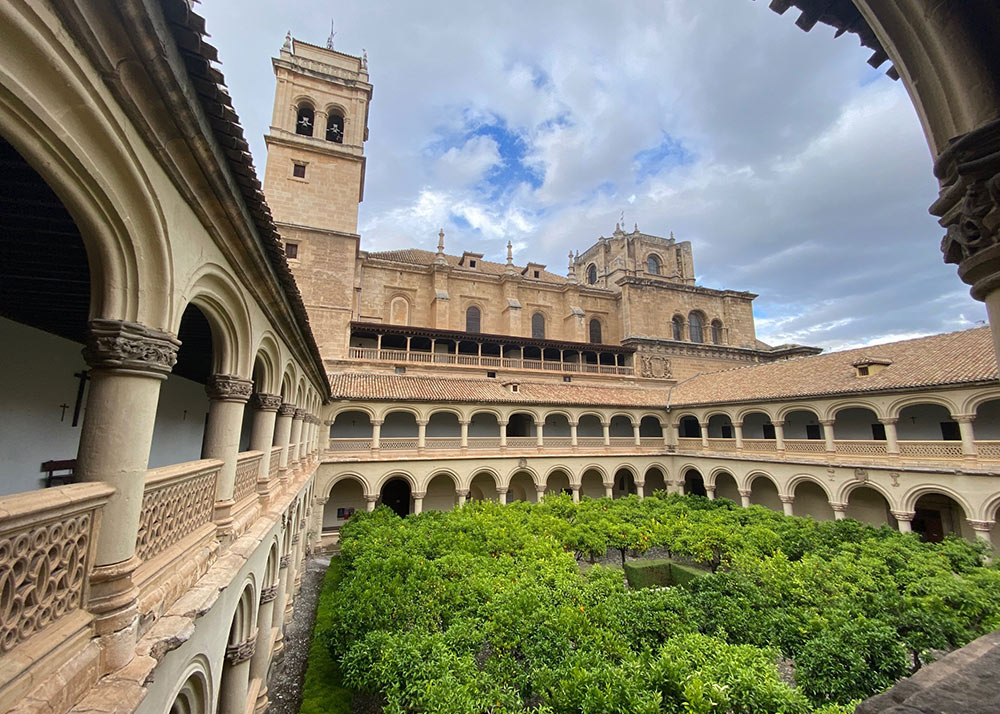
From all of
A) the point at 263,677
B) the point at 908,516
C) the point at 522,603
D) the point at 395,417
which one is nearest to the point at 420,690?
the point at 522,603

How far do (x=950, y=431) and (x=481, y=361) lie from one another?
20.4m

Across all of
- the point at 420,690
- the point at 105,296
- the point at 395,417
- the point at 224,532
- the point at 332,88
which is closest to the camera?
the point at 105,296

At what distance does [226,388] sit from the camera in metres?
4.68

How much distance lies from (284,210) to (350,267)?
442cm

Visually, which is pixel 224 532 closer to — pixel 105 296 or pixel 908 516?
pixel 105 296

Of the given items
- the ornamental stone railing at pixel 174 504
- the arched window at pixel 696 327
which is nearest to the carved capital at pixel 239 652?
the ornamental stone railing at pixel 174 504

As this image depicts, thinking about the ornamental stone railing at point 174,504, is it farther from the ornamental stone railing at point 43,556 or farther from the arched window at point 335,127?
the arched window at point 335,127

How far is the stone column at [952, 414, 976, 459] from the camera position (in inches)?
587

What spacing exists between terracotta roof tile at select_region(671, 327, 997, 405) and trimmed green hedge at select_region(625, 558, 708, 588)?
10.7m

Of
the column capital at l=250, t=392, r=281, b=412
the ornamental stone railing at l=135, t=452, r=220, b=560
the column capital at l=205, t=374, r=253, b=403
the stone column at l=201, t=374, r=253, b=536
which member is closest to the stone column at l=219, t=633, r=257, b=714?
the stone column at l=201, t=374, r=253, b=536

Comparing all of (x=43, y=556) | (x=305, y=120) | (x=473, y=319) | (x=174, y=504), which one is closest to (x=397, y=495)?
(x=473, y=319)

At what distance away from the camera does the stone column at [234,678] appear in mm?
5918

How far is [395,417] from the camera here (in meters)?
22.6

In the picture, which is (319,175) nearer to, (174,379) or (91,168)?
(174,379)
